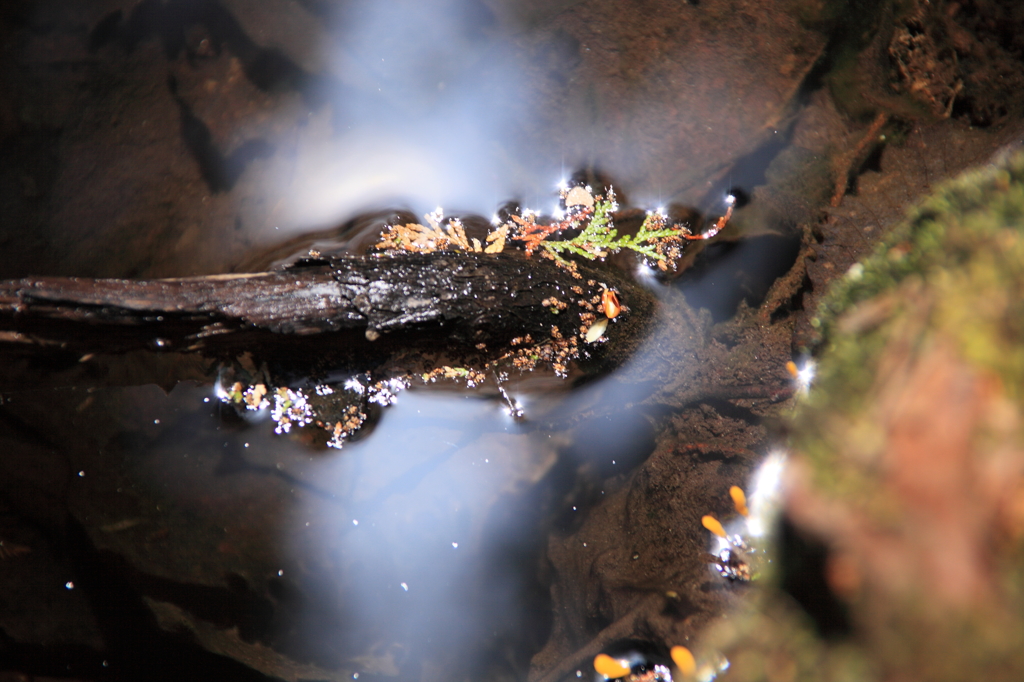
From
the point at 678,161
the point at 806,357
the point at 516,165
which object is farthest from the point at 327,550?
the point at 678,161

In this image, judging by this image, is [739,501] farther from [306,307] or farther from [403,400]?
[306,307]

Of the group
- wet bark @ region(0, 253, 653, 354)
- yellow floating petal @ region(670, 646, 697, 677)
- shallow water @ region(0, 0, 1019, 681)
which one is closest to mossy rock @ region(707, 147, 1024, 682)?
wet bark @ region(0, 253, 653, 354)

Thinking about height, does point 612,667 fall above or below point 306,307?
below

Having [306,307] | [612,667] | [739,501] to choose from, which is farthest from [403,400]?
[739,501]

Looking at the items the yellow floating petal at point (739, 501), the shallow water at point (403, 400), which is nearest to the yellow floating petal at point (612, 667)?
the shallow water at point (403, 400)

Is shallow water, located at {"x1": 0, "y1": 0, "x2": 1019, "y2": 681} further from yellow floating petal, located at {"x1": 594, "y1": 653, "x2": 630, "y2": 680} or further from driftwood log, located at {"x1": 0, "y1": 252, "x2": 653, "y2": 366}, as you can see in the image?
driftwood log, located at {"x1": 0, "y1": 252, "x2": 653, "y2": 366}

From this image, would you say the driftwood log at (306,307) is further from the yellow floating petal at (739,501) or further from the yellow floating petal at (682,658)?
the yellow floating petal at (682,658)
